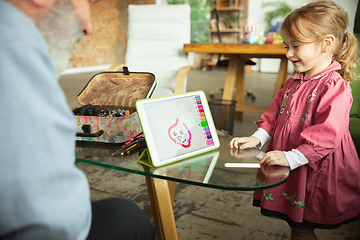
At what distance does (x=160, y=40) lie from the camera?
2.55 metres

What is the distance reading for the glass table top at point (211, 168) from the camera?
0.69m

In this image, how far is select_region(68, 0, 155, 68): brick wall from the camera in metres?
7.26

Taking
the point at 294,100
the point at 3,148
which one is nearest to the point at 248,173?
the point at 294,100

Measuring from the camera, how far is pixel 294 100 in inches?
38.7

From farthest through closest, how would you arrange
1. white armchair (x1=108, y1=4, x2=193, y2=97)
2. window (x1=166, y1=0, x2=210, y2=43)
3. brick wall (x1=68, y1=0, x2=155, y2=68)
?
1. window (x1=166, y1=0, x2=210, y2=43)
2. brick wall (x1=68, y1=0, x2=155, y2=68)
3. white armchair (x1=108, y1=4, x2=193, y2=97)

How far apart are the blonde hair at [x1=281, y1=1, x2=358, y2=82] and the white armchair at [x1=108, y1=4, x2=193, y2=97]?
1527 mm

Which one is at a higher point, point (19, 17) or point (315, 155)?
point (19, 17)

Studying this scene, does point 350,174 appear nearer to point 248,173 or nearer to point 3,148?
point 248,173

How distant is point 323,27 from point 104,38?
7688 millimetres

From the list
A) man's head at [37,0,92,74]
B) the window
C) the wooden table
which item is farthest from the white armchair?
the window

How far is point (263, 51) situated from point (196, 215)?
4.78 feet

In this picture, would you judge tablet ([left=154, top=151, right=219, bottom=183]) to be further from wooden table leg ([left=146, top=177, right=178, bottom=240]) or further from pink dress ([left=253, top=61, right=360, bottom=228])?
pink dress ([left=253, top=61, right=360, bottom=228])

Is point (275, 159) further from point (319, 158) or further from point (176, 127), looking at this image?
point (176, 127)

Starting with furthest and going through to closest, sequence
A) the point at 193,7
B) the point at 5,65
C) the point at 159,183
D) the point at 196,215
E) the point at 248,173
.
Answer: the point at 193,7, the point at 196,215, the point at 159,183, the point at 248,173, the point at 5,65
